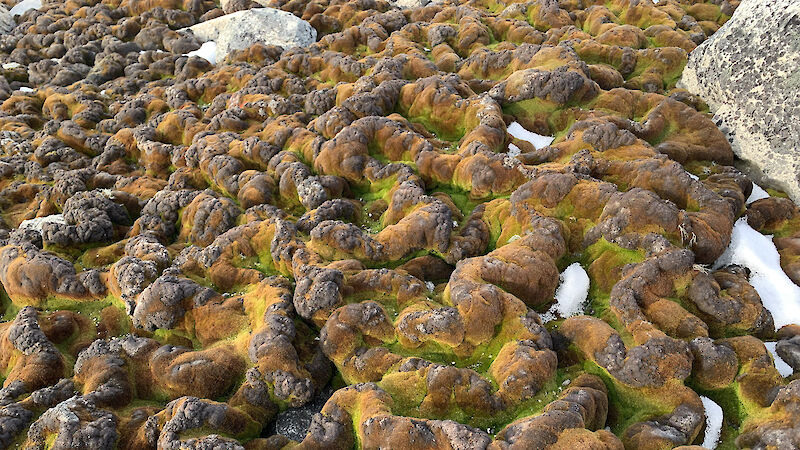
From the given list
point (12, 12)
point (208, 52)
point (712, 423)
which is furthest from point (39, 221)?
point (12, 12)

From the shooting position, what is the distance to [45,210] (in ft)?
31.6

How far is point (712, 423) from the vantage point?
193 inches

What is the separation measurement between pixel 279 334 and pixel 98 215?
477 cm

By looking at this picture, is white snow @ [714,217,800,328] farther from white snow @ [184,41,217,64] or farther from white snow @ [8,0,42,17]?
white snow @ [8,0,42,17]

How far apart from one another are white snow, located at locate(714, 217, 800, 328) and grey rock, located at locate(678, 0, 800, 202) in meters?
1.43

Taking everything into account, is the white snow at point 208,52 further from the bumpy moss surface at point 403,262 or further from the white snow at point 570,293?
the white snow at point 570,293

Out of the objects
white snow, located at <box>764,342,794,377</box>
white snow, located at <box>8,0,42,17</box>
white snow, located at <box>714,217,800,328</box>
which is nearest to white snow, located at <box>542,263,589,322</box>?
white snow, located at <box>714,217,800,328</box>

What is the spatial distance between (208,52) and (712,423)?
15.0m

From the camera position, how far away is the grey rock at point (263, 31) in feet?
48.6

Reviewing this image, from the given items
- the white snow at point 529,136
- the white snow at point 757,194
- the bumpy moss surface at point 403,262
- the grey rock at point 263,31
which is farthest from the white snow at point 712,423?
the grey rock at point 263,31

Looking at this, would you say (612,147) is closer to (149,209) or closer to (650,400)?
(650,400)

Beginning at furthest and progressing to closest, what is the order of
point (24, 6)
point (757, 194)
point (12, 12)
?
1. point (24, 6)
2. point (12, 12)
3. point (757, 194)

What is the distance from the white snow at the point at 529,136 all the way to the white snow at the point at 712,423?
510cm

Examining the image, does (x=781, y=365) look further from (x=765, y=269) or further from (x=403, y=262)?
(x=403, y=262)
